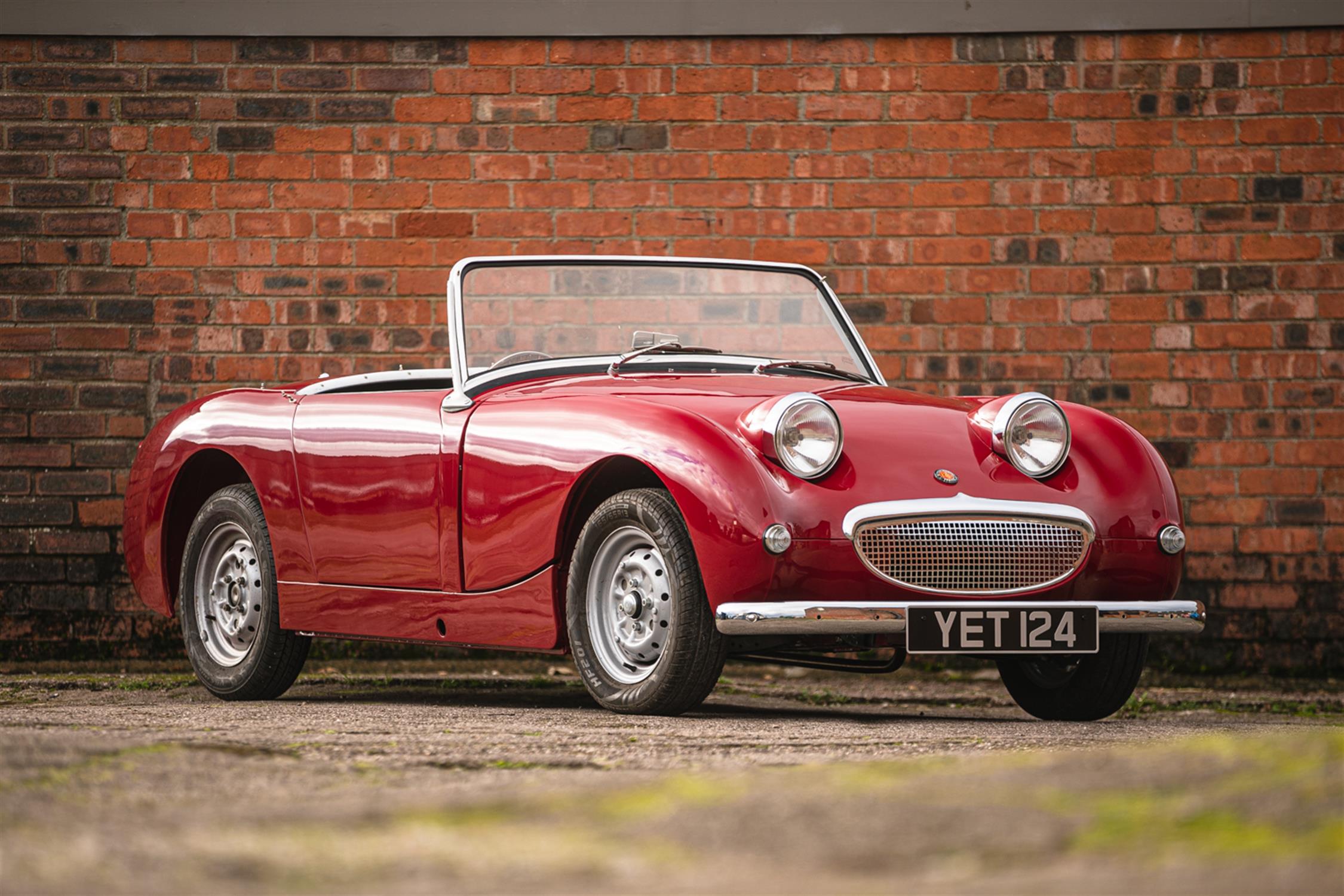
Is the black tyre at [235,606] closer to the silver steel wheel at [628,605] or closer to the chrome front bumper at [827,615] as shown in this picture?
the silver steel wheel at [628,605]

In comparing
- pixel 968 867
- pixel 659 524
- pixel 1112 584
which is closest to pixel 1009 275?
pixel 1112 584

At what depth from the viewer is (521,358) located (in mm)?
5895

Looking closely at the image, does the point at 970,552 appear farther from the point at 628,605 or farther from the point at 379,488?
the point at 379,488

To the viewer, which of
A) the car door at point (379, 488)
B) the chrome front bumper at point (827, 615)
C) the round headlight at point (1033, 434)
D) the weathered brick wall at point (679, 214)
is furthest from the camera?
the weathered brick wall at point (679, 214)

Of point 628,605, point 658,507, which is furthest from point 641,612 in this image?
point 658,507

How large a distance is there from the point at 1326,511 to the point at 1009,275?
1.66 metres

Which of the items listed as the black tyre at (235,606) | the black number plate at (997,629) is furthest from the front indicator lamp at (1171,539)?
the black tyre at (235,606)

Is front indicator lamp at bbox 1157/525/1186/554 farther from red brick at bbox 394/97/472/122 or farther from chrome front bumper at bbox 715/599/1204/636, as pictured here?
red brick at bbox 394/97/472/122

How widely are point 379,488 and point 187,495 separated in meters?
1.22

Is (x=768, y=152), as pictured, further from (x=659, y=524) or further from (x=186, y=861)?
(x=186, y=861)

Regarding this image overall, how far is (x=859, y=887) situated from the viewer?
2.24 meters

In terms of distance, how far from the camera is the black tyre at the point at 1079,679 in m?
5.17

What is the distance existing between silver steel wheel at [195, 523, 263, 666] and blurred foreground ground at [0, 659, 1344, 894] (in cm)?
138

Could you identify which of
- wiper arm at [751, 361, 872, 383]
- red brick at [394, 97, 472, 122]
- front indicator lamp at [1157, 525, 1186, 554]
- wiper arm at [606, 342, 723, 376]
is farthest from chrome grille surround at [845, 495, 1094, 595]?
red brick at [394, 97, 472, 122]
